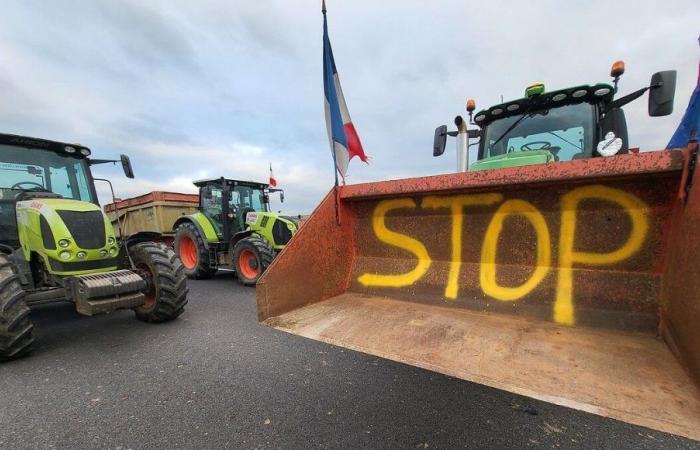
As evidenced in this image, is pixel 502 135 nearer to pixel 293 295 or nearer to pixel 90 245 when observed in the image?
pixel 293 295

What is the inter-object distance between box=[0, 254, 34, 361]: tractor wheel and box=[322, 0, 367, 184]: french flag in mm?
3281

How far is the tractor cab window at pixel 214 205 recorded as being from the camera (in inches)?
286

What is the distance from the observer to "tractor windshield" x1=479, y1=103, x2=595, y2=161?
3.01 m

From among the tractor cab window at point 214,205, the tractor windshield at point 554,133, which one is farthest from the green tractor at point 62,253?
the tractor windshield at point 554,133

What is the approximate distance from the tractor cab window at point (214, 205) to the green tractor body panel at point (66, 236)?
11.5 feet

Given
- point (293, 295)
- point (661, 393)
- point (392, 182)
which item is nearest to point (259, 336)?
point (293, 295)

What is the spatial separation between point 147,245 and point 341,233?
9.55 ft

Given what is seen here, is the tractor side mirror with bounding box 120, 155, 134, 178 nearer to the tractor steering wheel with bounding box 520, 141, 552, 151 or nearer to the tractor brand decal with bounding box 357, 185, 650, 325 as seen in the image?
the tractor brand decal with bounding box 357, 185, 650, 325

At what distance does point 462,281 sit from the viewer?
7.47 feet

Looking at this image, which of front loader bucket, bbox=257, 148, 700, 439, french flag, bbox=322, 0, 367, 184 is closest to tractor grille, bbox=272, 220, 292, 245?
front loader bucket, bbox=257, 148, 700, 439

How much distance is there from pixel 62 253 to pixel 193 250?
469 cm

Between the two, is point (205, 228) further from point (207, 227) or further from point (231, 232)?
point (231, 232)

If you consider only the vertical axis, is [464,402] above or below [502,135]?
below

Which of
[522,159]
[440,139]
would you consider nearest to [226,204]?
[440,139]
